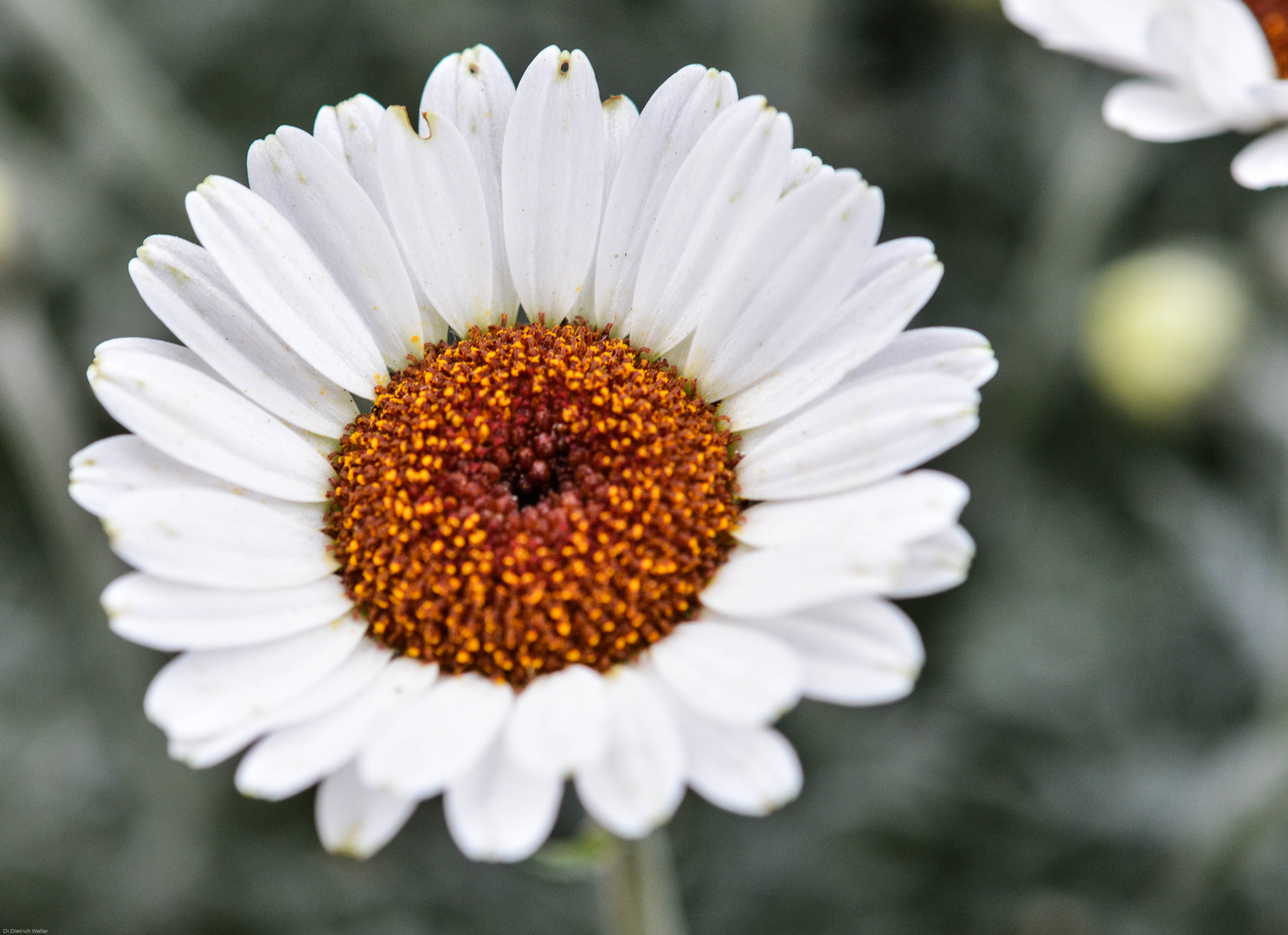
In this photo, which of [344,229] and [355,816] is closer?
[355,816]

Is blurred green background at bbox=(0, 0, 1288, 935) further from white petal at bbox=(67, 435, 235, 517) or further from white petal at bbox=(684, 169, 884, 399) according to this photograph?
white petal at bbox=(684, 169, 884, 399)

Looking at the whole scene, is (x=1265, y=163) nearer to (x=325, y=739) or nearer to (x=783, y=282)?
(x=783, y=282)

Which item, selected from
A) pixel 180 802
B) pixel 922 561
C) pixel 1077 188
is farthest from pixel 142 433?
pixel 1077 188

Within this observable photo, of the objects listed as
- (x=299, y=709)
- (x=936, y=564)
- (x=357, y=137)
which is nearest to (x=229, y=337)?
(x=357, y=137)

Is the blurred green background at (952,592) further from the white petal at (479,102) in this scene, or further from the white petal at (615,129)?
the white petal at (615,129)

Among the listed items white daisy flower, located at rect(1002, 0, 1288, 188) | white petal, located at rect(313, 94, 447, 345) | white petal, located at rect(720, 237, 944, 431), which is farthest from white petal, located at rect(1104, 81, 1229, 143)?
white petal, located at rect(313, 94, 447, 345)

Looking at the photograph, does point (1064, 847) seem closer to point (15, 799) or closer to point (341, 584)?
point (341, 584)
